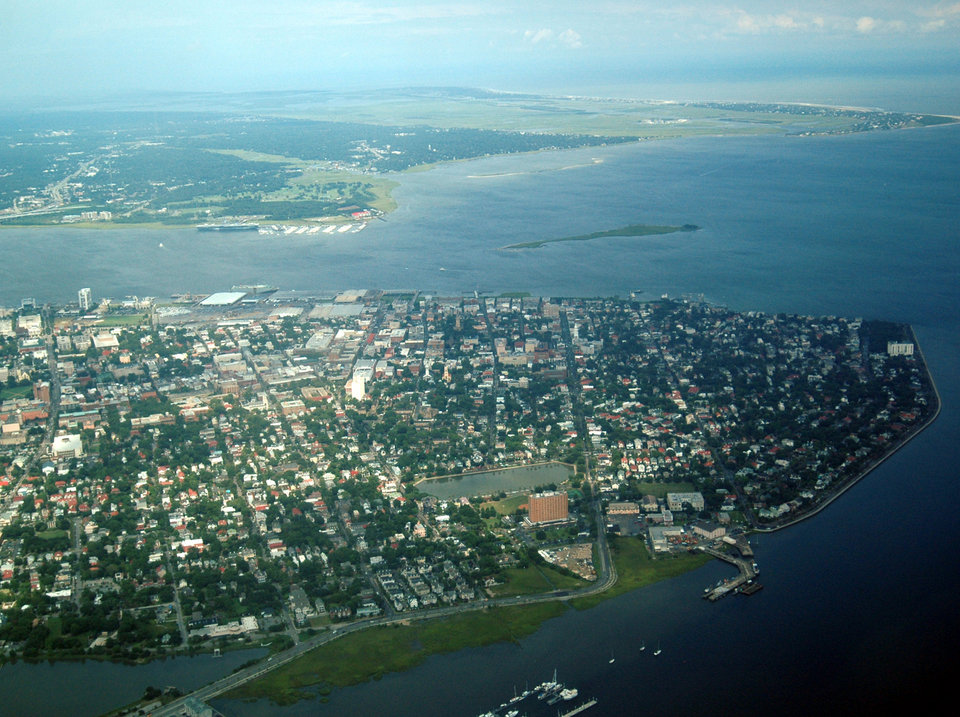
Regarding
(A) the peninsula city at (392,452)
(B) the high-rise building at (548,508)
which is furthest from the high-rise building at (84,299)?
(B) the high-rise building at (548,508)

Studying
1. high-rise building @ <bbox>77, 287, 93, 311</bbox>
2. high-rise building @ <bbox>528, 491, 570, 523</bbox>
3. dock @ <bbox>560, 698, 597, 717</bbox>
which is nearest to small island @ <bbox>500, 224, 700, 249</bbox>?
high-rise building @ <bbox>77, 287, 93, 311</bbox>

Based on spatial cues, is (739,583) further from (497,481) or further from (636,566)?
(497,481)

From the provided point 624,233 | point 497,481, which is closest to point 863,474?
point 497,481

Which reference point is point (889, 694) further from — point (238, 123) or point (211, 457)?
point (238, 123)

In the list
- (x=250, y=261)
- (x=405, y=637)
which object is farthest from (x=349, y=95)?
(x=405, y=637)

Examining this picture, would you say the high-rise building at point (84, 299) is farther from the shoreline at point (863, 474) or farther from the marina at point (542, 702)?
the marina at point (542, 702)
